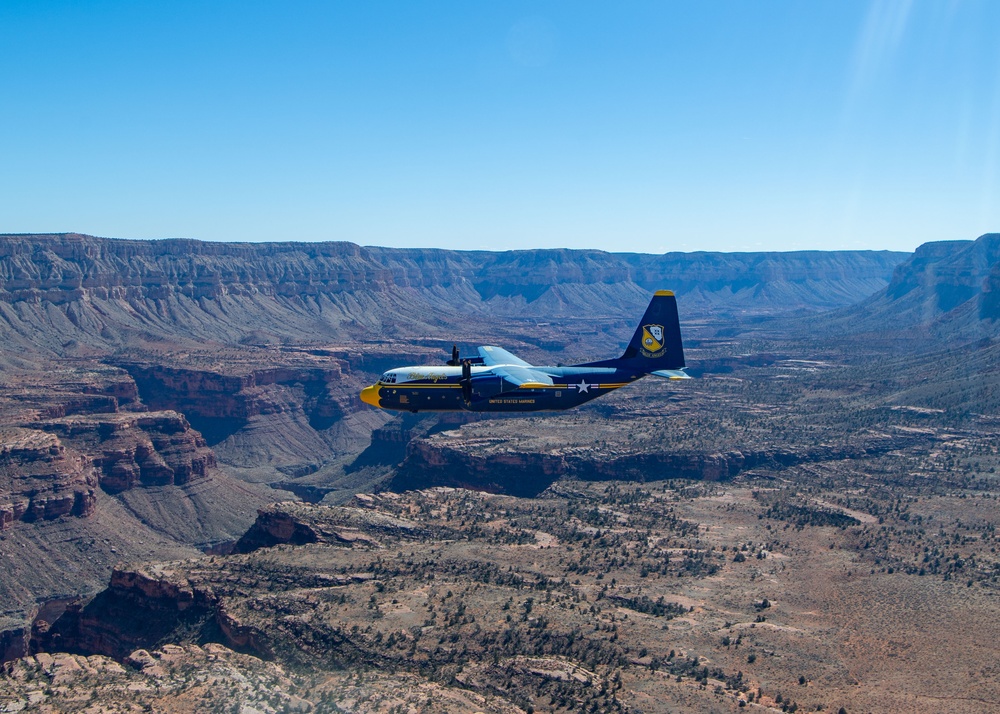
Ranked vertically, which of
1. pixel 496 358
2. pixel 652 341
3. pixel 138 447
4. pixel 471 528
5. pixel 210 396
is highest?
pixel 652 341

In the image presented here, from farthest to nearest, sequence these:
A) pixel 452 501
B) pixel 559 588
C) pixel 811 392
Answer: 1. pixel 811 392
2. pixel 452 501
3. pixel 559 588

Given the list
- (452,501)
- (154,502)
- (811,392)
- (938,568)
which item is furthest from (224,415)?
(938,568)

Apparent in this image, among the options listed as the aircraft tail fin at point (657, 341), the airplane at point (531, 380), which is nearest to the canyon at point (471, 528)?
the airplane at point (531, 380)

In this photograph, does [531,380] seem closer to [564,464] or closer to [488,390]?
[488,390]

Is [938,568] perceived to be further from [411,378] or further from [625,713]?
[411,378]

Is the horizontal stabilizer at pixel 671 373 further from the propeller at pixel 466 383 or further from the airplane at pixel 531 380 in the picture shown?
the propeller at pixel 466 383

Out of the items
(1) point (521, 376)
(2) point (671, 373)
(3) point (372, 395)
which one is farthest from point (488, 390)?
(2) point (671, 373)

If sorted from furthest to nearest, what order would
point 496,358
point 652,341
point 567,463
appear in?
1. point 567,463
2. point 496,358
3. point 652,341
